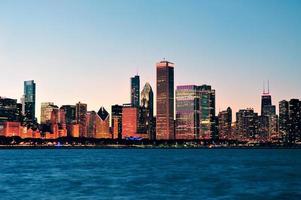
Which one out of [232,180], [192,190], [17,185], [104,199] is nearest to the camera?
[104,199]

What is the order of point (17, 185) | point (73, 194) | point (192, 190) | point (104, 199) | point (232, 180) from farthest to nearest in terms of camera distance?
point (232, 180) → point (17, 185) → point (192, 190) → point (73, 194) → point (104, 199)

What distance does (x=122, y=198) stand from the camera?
6375 cm

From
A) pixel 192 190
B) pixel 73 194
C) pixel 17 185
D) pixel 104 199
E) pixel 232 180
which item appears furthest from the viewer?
pixel 232 180

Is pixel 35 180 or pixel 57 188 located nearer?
pixel 57 188

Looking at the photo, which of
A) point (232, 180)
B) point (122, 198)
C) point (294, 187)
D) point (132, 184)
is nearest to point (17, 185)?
point (132, 184)

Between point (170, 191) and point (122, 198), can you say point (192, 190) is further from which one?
point (122, 198)

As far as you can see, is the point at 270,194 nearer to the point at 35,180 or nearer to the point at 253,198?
the point at 253,198

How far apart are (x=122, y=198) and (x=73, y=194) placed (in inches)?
249

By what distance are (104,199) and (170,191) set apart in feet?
A: 37.7

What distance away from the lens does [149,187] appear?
7631 centimetres

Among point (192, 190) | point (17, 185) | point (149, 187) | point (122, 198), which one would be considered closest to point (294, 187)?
point (192, 190)

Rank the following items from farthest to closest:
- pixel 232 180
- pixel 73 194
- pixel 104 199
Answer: pixel 232 180 < pixel 73 194 < pixel 104 199

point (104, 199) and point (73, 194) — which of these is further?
point (73, 194)

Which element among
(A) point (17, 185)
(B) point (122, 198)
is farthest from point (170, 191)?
(A) point (17, 185)
